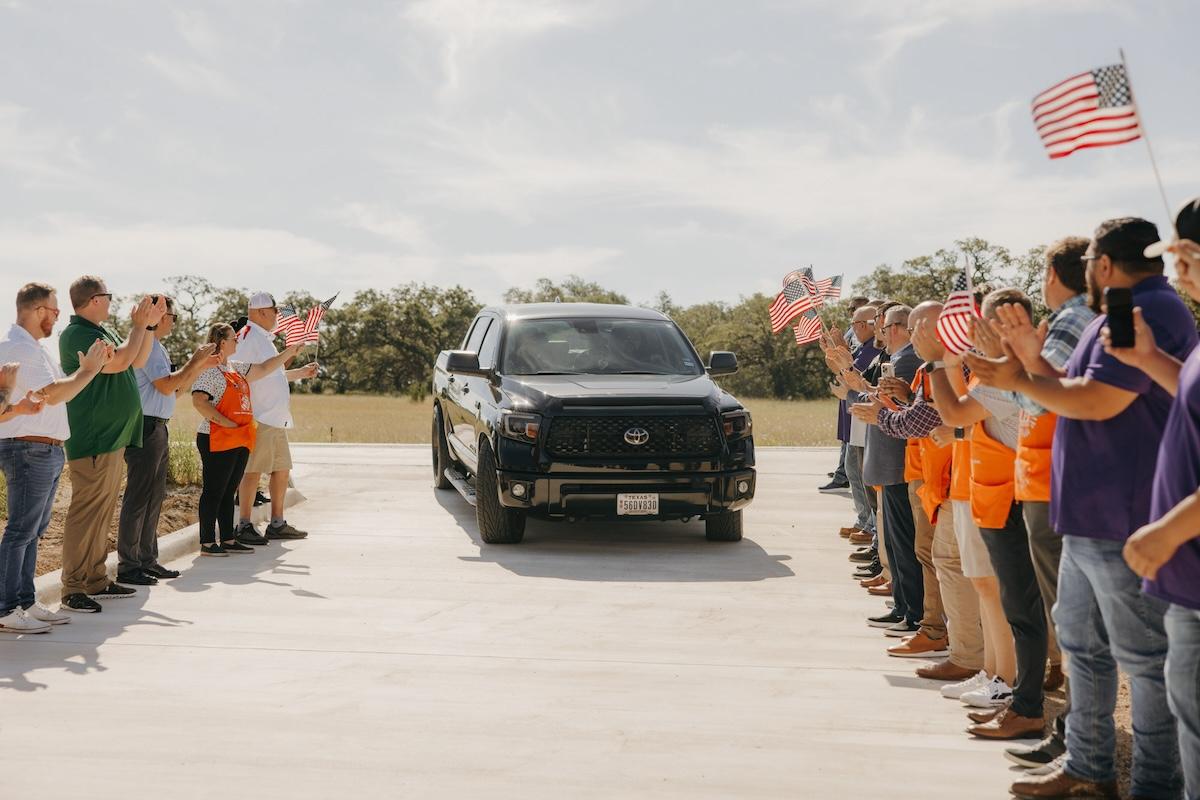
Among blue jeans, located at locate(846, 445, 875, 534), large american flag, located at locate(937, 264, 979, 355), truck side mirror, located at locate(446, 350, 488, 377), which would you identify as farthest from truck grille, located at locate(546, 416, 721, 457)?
large american flag, located at locate(937, 264, 979, 355)

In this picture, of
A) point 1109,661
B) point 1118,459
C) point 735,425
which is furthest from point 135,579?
point 1118,459

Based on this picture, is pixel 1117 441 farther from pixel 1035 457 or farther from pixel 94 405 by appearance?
pixel 94 405

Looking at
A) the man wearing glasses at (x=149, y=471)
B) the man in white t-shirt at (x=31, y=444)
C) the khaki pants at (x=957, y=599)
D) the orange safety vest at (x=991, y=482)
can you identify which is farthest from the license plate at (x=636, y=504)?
the orange safety vest at (x=991, y=482)

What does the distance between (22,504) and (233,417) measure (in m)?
2.72

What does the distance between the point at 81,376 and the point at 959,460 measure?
15.5 ft

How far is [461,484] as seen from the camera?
39.2 ft

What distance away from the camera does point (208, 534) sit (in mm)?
9922

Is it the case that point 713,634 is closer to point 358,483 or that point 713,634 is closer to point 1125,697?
point 1125,697

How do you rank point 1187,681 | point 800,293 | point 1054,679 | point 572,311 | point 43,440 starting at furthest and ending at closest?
point 800,293, point 572,311, point 43,440, point 1054,679, point 1187,681

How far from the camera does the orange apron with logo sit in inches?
380

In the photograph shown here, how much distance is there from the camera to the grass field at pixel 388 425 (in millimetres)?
26344

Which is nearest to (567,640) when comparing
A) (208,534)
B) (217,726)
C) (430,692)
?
(430,692)

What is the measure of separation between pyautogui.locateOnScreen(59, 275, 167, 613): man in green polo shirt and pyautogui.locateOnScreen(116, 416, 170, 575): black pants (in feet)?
2.39

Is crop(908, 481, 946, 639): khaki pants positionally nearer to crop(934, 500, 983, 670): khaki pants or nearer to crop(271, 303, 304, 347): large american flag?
crop(934, 500, 983, 670): khaki pants
